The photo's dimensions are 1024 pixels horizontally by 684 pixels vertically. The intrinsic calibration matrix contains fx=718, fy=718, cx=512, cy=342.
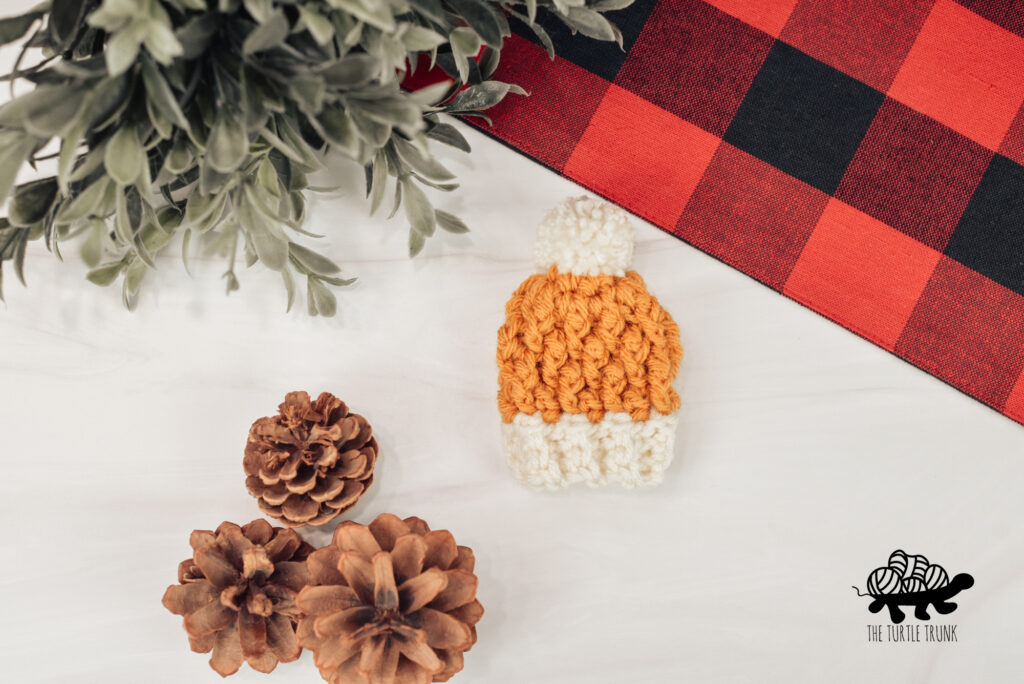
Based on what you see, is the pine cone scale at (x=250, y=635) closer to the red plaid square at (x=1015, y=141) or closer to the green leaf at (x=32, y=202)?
the green leaf at (x=32, y=202)

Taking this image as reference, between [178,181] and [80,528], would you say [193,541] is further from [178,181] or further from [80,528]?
[178,181]

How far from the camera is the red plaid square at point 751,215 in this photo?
0.77 metres

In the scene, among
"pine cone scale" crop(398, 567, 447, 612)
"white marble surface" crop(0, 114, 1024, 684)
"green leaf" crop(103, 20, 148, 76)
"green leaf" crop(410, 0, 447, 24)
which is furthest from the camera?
"white marble surface" crop(0, 114, 1024, 684)

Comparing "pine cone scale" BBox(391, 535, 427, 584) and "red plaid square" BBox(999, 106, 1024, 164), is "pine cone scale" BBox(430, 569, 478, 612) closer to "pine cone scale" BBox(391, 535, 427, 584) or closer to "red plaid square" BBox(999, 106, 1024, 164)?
"pine cone scale" BBox(391, 535, 427, 584)

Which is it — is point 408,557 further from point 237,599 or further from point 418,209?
point 418,209

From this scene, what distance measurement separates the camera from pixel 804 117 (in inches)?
30.8

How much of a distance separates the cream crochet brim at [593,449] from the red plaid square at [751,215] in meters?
0.20

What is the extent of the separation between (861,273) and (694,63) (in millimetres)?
291

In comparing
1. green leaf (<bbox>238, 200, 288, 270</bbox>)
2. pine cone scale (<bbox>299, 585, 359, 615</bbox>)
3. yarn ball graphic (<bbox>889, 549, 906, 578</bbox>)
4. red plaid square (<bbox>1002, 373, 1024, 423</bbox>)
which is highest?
green leaf (<bbox>238, 200, 288, 270</bbox>)

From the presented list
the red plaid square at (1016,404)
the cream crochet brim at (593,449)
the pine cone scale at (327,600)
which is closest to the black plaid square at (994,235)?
the red plaid square at (1016,404)

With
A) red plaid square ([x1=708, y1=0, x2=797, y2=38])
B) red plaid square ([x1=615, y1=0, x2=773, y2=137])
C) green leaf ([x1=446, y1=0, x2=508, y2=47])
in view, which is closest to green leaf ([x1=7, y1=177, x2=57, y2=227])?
green leaf ([x1=446, y1=0, x2=508, y2=47])

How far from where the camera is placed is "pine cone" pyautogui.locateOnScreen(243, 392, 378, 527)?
65 cm

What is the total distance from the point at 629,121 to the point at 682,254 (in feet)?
0.51

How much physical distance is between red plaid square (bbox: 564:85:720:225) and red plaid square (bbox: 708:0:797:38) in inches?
5.3
